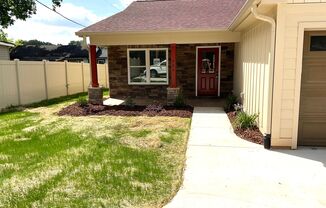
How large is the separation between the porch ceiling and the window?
2.37m

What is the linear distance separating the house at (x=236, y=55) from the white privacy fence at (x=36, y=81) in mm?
3049

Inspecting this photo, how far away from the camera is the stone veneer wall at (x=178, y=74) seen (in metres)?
13.6

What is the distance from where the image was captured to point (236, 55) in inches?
493

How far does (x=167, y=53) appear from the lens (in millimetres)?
13602

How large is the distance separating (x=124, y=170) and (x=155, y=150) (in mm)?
1233

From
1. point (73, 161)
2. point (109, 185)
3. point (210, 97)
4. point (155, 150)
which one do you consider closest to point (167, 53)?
point (210, 97)

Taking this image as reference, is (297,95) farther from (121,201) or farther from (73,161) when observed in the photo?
(73,161)

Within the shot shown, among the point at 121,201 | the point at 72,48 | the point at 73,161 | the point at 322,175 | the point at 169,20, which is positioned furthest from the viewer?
the point at 72,48

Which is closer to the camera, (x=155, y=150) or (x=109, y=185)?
(x=109, y=185)

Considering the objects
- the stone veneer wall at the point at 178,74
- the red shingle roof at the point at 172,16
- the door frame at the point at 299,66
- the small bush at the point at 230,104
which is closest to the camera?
the door frame at the point at 299,66

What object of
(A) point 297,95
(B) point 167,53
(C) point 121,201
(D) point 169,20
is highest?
(D) point 169,20

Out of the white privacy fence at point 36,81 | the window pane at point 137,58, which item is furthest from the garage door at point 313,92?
the white privacy fence at point 36,81

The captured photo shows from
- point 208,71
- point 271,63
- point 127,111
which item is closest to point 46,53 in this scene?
point 208,71

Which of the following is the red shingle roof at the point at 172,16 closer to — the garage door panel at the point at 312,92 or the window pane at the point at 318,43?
the window pane at the point at 318,43
